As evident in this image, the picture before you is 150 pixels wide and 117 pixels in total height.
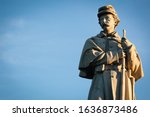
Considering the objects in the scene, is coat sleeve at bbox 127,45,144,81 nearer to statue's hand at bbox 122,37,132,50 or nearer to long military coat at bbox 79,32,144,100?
long military coat at bbox 79,32,144,100

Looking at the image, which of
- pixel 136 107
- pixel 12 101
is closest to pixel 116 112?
pixel 136 107

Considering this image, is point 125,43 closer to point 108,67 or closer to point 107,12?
point 108,67

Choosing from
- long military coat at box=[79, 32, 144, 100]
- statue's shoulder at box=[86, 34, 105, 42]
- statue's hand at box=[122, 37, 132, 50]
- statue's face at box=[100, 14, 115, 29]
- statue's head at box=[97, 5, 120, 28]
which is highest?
statue's head at box=[97, 5, 120, 28]

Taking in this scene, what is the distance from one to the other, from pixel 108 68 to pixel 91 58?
2.69 ft

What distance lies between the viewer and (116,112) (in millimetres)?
42719

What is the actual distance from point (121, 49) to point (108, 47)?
0.68 m

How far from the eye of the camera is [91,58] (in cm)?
4428

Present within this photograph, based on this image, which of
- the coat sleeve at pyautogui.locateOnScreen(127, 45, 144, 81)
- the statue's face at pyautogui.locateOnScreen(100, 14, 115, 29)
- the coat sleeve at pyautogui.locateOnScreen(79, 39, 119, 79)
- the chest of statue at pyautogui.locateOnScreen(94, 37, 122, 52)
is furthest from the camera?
the statue's face at pyautogui.locateOnScreen(100, 14, 115, 29)

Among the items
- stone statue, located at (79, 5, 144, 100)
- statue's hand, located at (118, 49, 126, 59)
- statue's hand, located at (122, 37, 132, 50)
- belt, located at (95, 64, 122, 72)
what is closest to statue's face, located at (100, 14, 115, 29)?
stone statue, located at (79, 5, 144, 100)

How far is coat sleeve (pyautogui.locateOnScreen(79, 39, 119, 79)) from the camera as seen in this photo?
43938 millimetres

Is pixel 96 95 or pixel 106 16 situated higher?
pixel 106 16

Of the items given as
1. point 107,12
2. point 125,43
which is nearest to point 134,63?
point 125,43

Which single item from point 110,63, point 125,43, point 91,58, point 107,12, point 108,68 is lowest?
point 108,68

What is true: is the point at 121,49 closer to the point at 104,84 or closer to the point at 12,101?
the point at 104,84
